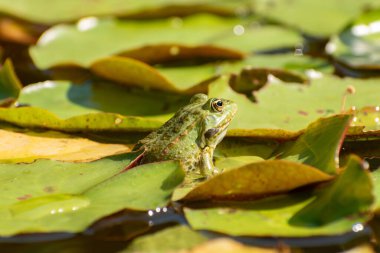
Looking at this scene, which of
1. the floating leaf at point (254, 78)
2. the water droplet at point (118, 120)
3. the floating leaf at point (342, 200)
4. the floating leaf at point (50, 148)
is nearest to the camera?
the floating leaf at point (342, 200)

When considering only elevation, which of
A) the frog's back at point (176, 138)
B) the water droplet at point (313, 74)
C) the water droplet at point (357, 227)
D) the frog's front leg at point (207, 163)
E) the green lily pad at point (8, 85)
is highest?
the green lily pad at point (8, 85)

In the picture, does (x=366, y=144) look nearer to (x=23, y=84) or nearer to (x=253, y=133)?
(x=253, y=133)

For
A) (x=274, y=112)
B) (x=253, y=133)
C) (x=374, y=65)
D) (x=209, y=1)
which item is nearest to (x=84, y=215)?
(x=253, y=133)

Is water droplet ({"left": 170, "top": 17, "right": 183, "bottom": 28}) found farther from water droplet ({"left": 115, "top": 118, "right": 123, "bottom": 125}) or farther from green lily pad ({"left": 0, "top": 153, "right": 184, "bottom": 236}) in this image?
green lily pad ({"left": 0, "top": 153, "right": 184, "bottom": 236})

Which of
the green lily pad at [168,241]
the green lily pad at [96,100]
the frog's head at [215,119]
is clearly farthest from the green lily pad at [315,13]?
the green lily pad at [168,241]

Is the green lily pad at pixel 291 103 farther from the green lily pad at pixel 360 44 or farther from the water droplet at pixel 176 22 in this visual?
the water droplet at pixel 176 22

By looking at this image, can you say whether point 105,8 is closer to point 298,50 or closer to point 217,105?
point 298,50
